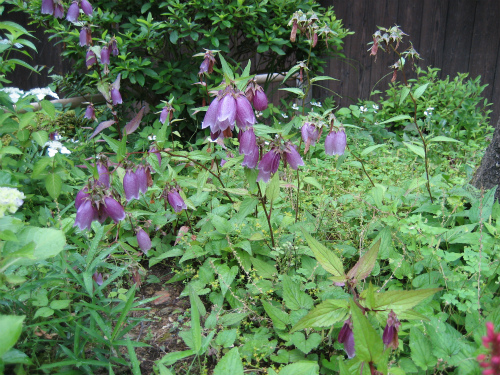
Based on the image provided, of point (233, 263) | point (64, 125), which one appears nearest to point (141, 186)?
point (233, 263)

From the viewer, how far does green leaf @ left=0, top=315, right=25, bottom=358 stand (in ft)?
2.48

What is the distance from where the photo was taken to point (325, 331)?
1572 millimetres

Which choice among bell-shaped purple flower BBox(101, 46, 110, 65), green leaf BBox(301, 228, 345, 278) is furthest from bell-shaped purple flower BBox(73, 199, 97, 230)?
bell-shaped purple flower BBox(101, 46, 110, 65)

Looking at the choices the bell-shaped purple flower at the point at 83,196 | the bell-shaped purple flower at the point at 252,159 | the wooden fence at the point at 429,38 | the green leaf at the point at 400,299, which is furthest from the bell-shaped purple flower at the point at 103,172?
the wooden fence at the point at 429,38

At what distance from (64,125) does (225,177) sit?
213 centimetres

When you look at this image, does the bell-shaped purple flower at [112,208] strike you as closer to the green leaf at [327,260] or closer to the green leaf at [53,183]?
the green leaf at [327,260]

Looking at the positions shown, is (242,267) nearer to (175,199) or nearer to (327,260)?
(175,199)

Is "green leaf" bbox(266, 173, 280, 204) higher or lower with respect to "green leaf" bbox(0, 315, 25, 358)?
lower

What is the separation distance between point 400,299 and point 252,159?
2.47ft

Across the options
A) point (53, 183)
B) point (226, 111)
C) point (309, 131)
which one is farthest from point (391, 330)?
point (53, 183)

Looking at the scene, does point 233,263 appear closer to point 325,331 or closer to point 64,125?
point 325,331

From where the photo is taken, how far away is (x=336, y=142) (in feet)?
6.04

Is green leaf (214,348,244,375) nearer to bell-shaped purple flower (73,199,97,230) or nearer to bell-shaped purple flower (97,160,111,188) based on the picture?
bell-shaped purple flower (73,199,97,230)

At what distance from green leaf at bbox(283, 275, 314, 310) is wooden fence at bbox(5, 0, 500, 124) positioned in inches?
169
